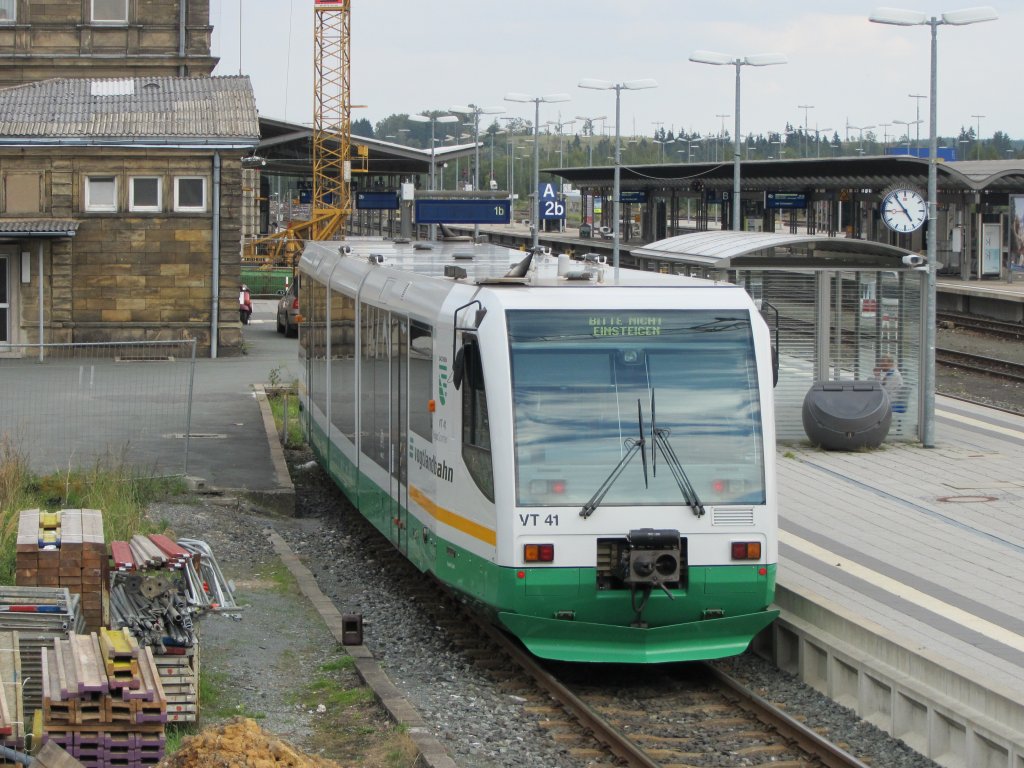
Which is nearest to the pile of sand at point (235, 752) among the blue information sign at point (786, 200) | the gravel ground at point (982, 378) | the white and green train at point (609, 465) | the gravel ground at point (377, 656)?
the gravel ground at point (377, 656)

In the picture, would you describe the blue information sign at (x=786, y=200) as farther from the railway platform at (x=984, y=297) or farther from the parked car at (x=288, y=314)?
the parked car at (x=288, y=314)

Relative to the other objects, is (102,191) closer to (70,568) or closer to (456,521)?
(456,521)

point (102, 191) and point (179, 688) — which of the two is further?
point (102, 191)

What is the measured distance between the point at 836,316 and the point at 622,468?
11339 millimetres

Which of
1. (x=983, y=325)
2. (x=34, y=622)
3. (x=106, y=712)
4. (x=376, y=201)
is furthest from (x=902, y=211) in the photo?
(x=376, y=201)

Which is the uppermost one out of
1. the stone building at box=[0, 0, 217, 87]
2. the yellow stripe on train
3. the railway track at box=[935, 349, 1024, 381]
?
the stone building at box=[0, 0, 217, 87]

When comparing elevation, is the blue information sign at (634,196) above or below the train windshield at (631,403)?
above

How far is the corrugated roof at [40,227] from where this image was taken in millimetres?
31253

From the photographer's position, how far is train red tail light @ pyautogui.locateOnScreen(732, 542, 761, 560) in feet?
34.0

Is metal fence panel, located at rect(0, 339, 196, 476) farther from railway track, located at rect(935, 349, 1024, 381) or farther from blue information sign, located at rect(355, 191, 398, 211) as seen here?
blue information sign, located at rect(355, 191, 398, 211)

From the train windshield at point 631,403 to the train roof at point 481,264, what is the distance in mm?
501

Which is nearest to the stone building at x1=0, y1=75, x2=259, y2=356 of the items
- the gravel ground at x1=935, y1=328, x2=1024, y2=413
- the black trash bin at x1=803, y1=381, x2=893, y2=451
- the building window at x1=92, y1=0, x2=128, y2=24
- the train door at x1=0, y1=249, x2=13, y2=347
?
the train door at x1=0, y1=249, x2=13, y2=347

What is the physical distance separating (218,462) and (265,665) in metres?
9.27

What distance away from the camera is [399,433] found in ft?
42.6
